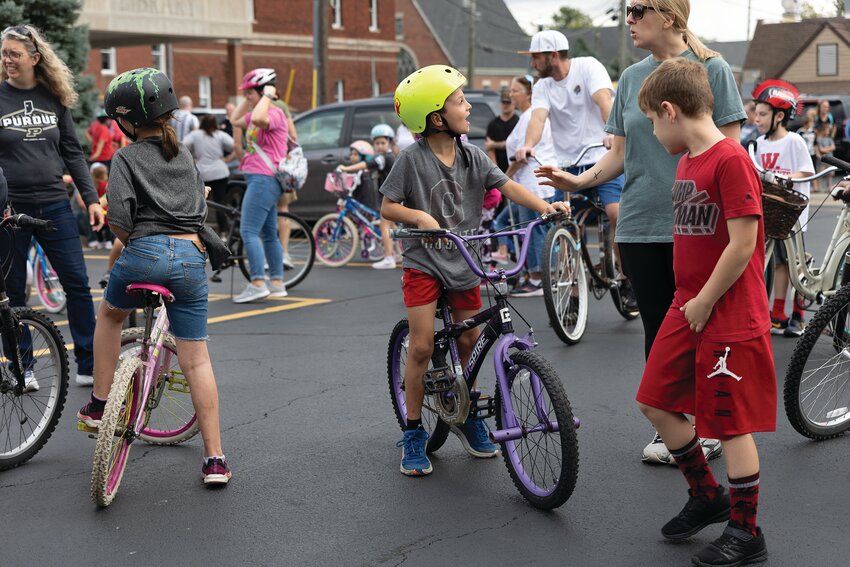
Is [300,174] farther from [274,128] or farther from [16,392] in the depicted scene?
[16,392]

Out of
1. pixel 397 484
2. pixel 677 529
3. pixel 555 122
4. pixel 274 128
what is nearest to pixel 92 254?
pixel 274 128

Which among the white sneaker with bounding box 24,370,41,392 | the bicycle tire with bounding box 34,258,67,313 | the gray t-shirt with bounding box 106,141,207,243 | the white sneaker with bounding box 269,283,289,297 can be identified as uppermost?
the gray t-shirt with bounding box 106,141,207,243

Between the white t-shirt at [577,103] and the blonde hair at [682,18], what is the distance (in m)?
4.03

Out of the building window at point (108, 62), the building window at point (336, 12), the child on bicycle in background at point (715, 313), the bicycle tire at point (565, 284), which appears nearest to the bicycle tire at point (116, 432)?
the child on bicycle in background at point (715, 313)

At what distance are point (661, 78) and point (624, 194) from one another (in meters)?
1.06

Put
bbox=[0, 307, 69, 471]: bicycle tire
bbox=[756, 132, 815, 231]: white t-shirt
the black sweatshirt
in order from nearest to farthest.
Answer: bbox=[0, 307, 69, 471]: bicycle tire, the black sweatshirt, bbox=[756, 132, 815, 231]: white t-shirt

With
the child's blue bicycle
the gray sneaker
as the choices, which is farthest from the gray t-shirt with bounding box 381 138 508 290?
the child's blue bicycle

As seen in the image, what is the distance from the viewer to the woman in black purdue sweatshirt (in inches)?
248

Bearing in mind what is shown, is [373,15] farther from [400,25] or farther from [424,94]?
[424,94]

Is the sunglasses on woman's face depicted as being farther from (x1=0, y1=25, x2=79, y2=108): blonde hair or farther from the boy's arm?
(x1=0, y1=25, x2=79, y2=108): blonde hair

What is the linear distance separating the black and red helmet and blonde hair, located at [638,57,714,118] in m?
4.29

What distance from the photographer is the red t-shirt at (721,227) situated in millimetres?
3811

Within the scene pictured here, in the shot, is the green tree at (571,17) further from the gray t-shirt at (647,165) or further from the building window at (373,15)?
the gray t-shirt at (647,165)

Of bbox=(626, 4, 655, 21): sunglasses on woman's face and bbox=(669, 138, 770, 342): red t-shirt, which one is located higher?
bbox=(626, 4, 655, 21): sunglasses on woman's face
